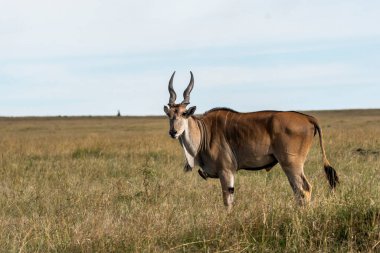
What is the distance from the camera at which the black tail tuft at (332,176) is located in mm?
7559

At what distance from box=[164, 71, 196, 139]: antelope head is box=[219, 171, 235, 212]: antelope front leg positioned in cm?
87

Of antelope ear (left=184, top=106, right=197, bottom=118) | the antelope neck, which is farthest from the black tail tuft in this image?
antelope ear (left=184, top=106, right=197, bottom=118)

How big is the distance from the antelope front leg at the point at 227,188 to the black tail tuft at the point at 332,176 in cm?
129

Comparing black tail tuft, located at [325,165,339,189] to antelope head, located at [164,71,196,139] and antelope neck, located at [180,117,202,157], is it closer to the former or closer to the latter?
antelope neck, located at [180,117,202,157]

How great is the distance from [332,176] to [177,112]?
2304 mm

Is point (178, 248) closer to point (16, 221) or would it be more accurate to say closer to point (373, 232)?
point (373, 232)

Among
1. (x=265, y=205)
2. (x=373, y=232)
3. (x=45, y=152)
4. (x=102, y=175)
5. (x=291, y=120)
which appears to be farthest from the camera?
(x=45, y=152)

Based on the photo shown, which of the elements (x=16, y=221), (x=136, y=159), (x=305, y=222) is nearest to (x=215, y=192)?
(x=16, y=221)

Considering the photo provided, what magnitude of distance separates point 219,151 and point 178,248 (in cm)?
293

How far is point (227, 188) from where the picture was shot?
775 cm

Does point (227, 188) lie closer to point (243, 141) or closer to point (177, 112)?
point (243, 141)

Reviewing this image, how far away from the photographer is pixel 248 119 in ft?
26.5

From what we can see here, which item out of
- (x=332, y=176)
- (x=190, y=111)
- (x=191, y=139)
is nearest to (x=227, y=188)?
(x=191, y=139)

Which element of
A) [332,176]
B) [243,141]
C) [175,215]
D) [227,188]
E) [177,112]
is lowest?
[175,215]
